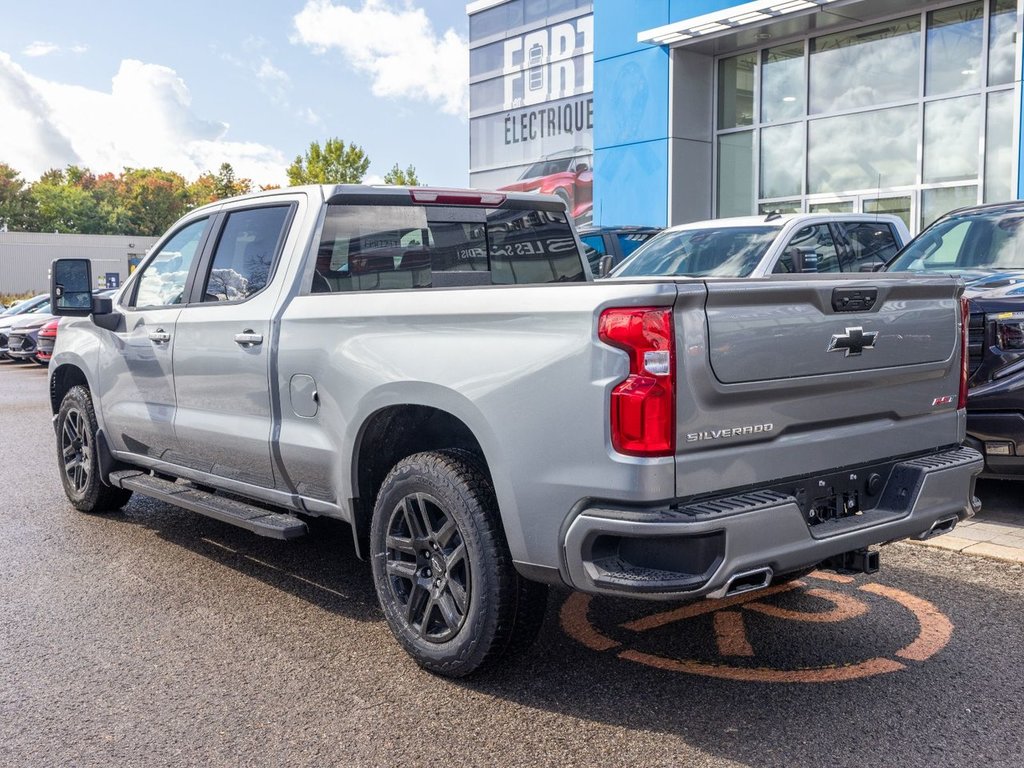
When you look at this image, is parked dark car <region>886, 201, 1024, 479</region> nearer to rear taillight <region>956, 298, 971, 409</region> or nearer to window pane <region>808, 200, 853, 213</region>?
rear taillight <region>956, 298, 971, 409</region>

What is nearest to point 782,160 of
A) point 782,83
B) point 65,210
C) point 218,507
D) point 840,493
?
point 782,83

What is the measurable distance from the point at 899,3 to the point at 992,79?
1.97 metres

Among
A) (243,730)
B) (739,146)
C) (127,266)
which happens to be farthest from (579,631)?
(127,266)

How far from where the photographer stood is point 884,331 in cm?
383

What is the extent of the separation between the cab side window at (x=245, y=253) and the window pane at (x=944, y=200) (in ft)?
43.6

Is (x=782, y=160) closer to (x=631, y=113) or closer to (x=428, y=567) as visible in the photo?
(x=631, y=113)

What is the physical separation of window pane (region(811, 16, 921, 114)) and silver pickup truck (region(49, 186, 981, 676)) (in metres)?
13.7

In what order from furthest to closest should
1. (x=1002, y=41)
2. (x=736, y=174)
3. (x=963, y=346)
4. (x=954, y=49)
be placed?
1. (x=736, y=174)
2. (x=954, y=49)
3. (x=1002, y=41)
4. (x=963, y=346)

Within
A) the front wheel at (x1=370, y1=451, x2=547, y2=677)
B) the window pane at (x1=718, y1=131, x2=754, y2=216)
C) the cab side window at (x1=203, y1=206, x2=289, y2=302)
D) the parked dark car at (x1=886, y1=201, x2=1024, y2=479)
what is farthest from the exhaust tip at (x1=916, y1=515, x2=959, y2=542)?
the window pane at (x1=718, y1=131, x2=754, y2=216)

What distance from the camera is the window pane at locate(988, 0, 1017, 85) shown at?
15.4 m

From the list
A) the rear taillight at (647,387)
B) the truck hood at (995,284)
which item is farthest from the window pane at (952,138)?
the rear taillight at (647,387)

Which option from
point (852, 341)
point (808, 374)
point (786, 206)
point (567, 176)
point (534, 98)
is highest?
point (534, 98)

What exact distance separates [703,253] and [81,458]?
550 centimetres

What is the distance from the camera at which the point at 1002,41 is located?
51.2ft
